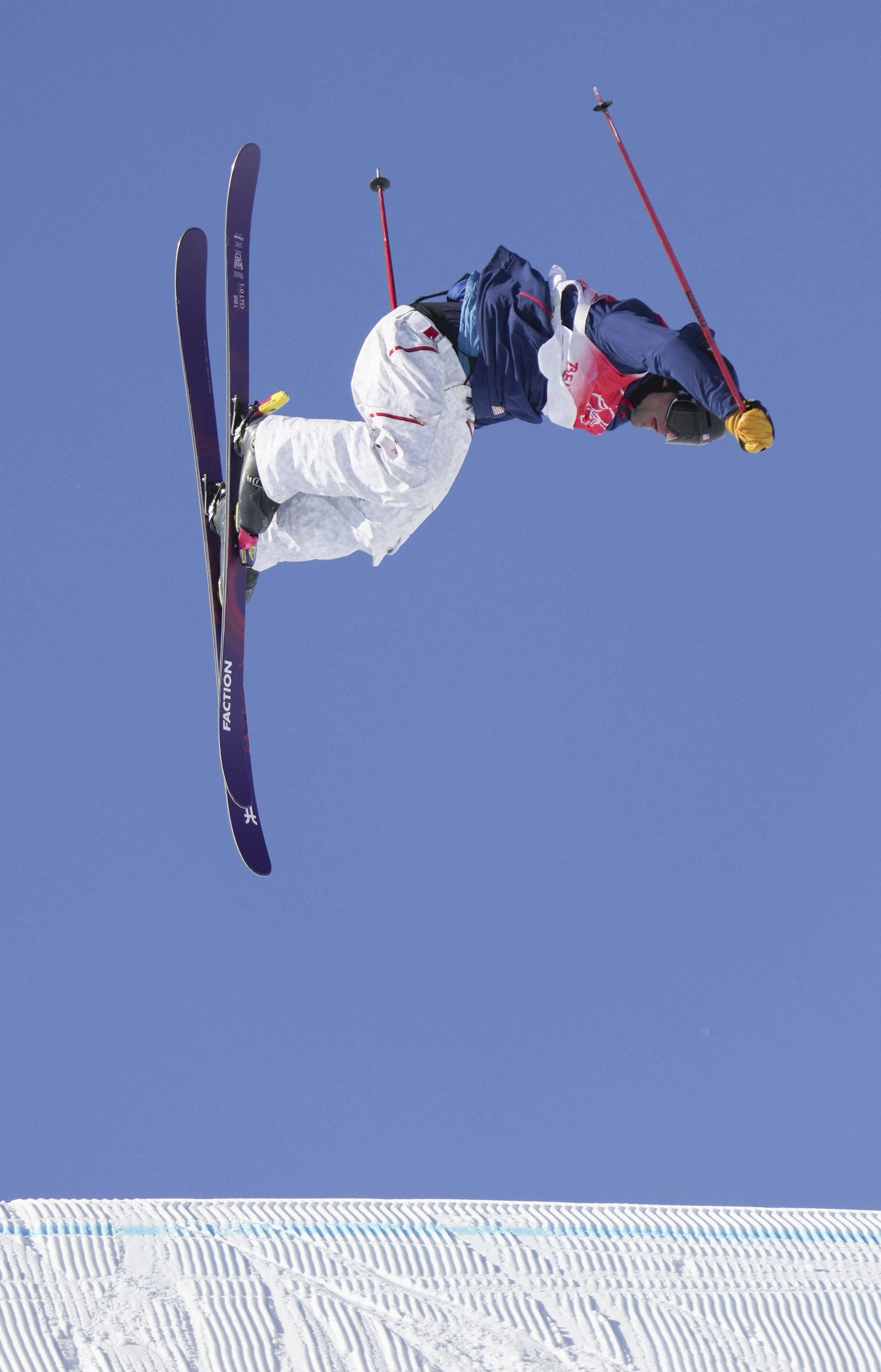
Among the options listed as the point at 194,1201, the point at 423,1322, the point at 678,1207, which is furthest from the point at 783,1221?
the point at 194,1201

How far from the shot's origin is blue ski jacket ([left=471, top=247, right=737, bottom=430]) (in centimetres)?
620

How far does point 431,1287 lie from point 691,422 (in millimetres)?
10188

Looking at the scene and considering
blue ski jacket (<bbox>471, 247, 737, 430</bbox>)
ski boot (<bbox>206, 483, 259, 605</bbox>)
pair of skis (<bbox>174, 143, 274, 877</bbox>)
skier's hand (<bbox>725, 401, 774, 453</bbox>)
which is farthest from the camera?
ski boot (<bbox>206, 483, 259, 605</bbox>)

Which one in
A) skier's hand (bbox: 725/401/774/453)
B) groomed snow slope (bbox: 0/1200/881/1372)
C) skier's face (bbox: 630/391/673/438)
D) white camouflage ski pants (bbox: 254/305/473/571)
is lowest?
groomed snow slope (bbox: 0/1200/881/1372)

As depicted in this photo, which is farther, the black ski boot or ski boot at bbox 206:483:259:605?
ski boot at bbox 206:483:259:605

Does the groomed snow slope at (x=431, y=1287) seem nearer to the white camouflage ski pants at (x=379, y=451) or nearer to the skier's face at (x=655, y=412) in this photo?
the white camouflage ski pants at (x=379, y=451)

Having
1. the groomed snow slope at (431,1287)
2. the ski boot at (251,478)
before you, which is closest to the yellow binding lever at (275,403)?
the ski boot at (251,478)

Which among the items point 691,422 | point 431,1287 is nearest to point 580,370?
point 691,422

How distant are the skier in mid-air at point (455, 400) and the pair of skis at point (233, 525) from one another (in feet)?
0.53

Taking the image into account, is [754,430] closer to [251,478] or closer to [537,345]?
[537,345]

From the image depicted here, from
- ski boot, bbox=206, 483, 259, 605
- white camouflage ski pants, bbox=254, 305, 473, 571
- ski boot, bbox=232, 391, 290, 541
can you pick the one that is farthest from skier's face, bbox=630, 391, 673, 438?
ski boot, bbox=206, 483, 259, 605

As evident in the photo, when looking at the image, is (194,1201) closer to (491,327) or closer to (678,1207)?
(678,1207)

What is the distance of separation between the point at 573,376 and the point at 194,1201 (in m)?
10.5

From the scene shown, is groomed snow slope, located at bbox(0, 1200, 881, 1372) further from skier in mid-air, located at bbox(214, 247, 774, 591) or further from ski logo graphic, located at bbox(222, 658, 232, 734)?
skier in mid-air, located at bbox(214, 247, 774, 591)
